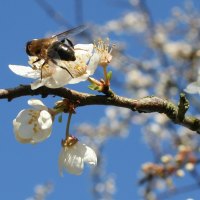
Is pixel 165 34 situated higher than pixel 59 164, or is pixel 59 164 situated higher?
pixel 165 34

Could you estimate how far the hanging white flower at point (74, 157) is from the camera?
6.76 feet

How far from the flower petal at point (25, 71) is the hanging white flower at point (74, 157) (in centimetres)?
29

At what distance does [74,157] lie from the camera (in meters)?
2.09

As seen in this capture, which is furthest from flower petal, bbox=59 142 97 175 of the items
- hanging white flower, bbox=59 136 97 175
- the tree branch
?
the tree branch

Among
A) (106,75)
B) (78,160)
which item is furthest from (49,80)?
(78,160)

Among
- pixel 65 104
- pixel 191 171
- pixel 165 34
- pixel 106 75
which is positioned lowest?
pixel 65 104

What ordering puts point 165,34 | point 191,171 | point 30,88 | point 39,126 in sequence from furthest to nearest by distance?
point 165,34 < point 191,171 < point 39,126 < point 30,88

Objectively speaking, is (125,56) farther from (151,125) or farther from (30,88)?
(30,88)

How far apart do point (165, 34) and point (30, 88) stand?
9.70 metres

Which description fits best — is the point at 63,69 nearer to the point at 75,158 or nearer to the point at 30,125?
the point at 30,125

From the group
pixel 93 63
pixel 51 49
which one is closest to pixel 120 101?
pixel 93 63

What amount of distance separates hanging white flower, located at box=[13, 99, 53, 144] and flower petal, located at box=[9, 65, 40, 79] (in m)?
0.10

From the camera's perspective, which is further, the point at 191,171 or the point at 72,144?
the point at 191,171

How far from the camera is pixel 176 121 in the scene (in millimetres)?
2111
